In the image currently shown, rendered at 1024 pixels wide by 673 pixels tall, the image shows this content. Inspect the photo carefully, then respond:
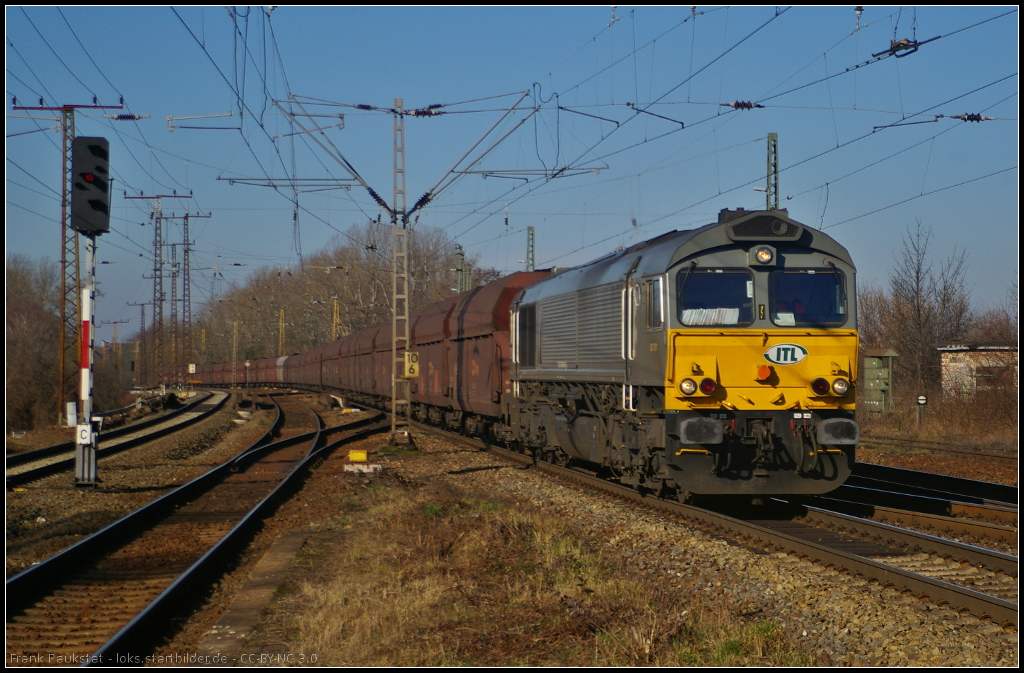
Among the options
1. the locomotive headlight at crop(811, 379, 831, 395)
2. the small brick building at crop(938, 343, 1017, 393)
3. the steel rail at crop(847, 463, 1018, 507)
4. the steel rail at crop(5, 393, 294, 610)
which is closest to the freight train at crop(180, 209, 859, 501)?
the locomotive headlight at crop(811, 379, 831, 395)

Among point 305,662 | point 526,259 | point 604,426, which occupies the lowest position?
point 305,662

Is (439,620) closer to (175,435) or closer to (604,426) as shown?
(604,426)

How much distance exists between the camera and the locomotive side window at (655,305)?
11.0 m

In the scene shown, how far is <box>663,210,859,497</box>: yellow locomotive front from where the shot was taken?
1068 cm

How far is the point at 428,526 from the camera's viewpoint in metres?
10.5

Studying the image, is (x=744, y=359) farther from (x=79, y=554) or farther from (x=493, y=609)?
(x=79, y=554)

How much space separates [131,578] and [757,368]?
298 inches

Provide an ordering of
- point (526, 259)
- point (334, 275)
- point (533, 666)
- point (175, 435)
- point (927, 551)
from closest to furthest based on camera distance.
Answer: point (533, 666) < point (927, 551) < point (175, 435) < point (526, 259) < point (334, 275)

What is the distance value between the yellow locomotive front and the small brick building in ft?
60.1

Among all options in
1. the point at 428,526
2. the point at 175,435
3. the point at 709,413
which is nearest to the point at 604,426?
the point at 709,413

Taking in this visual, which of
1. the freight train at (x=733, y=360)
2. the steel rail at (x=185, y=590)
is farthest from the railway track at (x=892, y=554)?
the steel rail at (x=185, y=590)

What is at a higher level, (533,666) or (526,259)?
(526,259)

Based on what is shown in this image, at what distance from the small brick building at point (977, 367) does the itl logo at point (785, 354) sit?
1858 cm

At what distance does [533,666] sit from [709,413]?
563 cm
